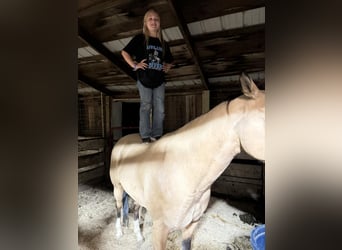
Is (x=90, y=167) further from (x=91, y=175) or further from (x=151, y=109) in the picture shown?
(x=151, y=109)

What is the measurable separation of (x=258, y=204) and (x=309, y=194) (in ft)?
8.26

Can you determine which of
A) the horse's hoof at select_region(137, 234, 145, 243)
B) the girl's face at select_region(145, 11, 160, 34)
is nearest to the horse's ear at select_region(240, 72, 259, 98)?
the girl's face at select_region(145, 11, 160, 34)

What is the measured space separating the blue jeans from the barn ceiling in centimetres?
58

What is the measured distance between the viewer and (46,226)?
0.16 metres

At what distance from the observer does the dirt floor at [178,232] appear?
4.91 feet

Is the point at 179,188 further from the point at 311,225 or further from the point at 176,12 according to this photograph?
the point at 176,12

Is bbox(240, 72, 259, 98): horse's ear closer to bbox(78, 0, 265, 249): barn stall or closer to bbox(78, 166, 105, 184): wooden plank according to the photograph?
bbox(78, 0, 265, 249): barn stall

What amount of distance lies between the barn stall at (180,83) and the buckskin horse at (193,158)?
17cm

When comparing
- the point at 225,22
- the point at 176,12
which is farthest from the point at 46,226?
the point at 225,22

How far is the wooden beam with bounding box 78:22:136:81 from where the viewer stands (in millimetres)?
1680

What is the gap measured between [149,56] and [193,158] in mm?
725

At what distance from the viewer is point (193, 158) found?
0.80m

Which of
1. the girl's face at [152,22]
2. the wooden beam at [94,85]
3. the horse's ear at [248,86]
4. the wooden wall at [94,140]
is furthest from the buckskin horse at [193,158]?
the wooden wall at [94,140]

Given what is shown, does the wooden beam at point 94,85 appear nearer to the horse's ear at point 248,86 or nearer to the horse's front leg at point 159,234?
the horse's front leg at point 159,234
